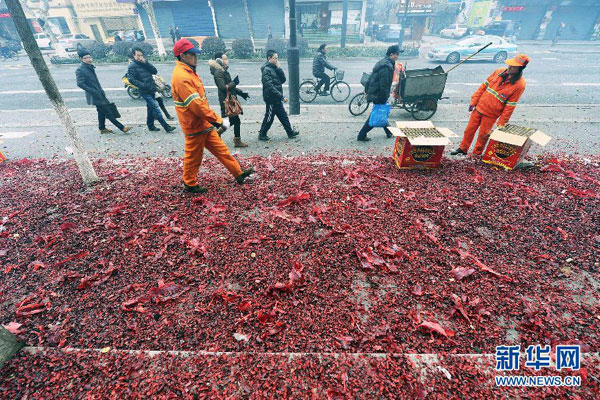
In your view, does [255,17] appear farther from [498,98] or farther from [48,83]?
[498,98]

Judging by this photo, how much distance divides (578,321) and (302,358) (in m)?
2.51

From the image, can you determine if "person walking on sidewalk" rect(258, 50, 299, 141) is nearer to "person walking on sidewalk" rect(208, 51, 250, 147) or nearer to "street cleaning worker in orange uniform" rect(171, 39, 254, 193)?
"person walking on sidewalk" rect(208, 51, 250, 147)

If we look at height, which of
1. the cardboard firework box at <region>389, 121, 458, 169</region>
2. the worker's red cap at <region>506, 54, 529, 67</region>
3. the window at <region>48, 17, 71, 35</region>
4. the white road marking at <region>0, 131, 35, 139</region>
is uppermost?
the window at <region>48, 17, 71, 35</region>

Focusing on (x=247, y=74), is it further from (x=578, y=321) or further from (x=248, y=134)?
(x=578, y=321)

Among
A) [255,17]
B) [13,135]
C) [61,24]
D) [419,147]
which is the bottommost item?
[13,135]

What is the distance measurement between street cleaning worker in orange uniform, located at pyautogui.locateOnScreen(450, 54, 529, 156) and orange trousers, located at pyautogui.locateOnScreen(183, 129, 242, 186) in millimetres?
4504

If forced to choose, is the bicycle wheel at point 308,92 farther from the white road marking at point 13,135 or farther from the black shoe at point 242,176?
the white road marking at point 13,135

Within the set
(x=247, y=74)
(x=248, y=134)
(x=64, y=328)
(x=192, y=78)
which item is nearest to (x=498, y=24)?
(x=247, y=74)

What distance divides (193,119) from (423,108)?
260 inches

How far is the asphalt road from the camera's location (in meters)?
6.39

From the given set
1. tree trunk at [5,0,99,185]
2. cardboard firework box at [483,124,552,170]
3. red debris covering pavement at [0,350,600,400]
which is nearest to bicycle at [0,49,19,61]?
tree trunk at [5,0,99,185]

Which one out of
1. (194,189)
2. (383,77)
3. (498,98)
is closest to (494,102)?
(498,98)

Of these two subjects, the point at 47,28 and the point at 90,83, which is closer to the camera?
the point at 90,83

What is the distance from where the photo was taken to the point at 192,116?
13.0 feet
